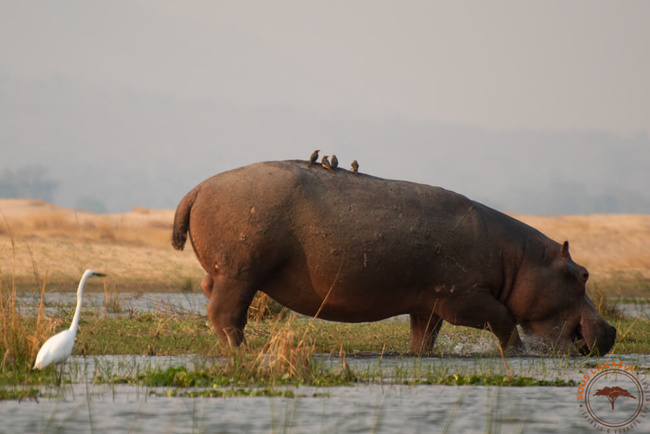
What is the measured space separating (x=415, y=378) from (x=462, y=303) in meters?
1.46

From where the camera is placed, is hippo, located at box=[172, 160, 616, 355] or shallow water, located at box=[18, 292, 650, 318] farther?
shallow water, located at box=[18, 292, 650, 318]

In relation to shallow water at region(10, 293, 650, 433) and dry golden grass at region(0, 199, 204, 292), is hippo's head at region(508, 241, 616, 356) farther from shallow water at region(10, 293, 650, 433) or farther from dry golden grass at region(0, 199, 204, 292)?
dry golden grass at region(0, 199, 204, 292)

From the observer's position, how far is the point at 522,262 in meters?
8.84

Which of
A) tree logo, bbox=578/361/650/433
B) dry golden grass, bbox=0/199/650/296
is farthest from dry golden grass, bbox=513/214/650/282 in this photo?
tree logo, bbox=578/361/650/433

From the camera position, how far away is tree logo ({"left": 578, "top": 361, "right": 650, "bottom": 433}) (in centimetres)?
578

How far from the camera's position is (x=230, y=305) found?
26.6 feet

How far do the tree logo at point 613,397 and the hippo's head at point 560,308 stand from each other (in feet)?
2.34

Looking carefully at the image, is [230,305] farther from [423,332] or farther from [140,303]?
[140,303]

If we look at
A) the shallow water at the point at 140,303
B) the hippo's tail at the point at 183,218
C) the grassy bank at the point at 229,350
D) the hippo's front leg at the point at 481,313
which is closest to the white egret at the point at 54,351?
the grassy bank at the point at 229,350

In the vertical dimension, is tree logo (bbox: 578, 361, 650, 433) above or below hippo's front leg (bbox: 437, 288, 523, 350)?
below

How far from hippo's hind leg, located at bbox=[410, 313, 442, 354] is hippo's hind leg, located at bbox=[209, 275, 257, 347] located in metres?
1.66

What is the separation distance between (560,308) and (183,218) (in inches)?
136

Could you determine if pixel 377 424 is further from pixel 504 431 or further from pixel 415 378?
pixel 415 378

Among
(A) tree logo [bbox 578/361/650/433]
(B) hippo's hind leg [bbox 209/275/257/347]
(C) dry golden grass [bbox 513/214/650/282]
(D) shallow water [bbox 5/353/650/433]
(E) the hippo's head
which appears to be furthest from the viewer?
(C) dry golden grass [bbox 513/214/650/282]
